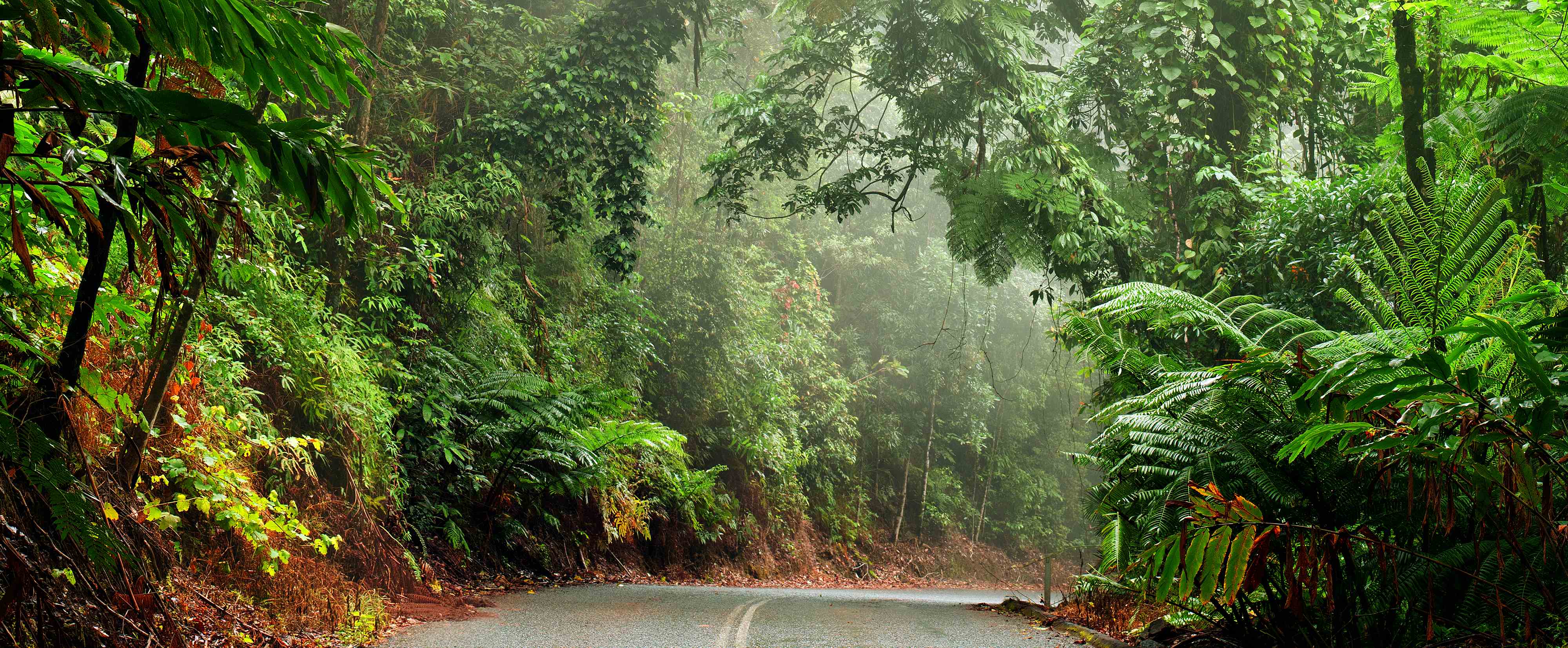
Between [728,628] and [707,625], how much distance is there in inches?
8.7

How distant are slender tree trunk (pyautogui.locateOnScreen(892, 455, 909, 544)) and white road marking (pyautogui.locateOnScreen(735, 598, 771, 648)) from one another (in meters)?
17.1

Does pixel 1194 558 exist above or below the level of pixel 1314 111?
below

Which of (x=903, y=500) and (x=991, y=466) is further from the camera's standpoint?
(x=991, y=466)

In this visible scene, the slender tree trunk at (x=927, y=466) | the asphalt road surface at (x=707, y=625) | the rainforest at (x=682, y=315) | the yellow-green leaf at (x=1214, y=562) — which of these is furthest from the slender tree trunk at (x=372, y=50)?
the slender tree trunk at (x=927, y=466)

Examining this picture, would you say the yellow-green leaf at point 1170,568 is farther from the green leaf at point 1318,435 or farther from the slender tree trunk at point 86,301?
the slender tree trunk at point 86,301

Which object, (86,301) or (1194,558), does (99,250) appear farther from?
(1194,558)

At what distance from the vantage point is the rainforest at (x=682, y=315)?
9.39 feet

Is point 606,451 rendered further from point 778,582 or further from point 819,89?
point 778,582

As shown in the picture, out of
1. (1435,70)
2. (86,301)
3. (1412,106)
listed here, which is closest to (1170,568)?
(1412,106)

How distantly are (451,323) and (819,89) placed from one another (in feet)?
18.6

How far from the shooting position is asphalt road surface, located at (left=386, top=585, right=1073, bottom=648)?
635 cm

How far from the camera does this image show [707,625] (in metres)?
7.54

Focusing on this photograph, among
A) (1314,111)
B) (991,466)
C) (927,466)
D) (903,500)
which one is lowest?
(903,500)

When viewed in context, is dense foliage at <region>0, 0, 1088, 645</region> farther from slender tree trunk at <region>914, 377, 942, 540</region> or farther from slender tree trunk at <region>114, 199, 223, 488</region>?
slender tree trunk at <region>914, 377, 942, 540</region>
